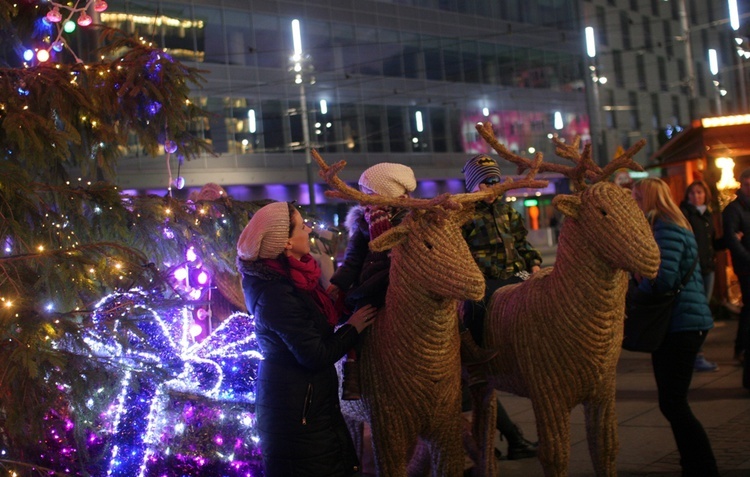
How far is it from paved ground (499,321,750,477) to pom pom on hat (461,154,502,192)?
2184 millimetres

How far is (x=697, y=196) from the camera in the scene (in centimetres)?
977

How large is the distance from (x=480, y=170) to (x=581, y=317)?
58.3 inches

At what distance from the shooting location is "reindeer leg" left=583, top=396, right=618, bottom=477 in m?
4.84

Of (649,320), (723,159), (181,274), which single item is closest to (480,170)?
(649,320)

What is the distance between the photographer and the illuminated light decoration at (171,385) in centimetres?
Result: 500

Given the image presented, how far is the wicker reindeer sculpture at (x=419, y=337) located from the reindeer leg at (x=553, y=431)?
1.57 ft

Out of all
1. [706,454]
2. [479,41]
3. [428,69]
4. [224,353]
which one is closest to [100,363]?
[224,353]

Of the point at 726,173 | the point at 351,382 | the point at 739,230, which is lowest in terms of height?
the point at 351,382

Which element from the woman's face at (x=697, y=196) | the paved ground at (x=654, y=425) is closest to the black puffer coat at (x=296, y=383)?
the paved ground at (x=654, y=425)

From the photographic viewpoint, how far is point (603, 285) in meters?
4.62

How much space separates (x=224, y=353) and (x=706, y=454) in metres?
3.14

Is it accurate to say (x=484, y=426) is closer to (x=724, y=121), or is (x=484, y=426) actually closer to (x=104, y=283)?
(x=104, y=283)

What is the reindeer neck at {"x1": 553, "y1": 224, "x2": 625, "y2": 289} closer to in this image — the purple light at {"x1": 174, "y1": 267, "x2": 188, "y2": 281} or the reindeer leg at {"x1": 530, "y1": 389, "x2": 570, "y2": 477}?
the reindeer leg at {"x1": 530, "y1": 389, "x2": 570, "y2": 477}

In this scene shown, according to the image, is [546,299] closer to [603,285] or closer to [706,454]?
[603,285]
